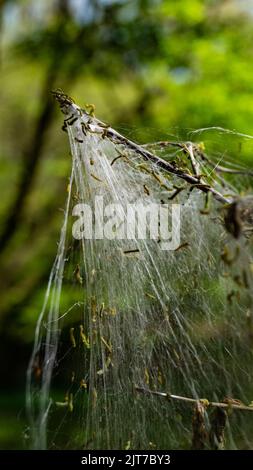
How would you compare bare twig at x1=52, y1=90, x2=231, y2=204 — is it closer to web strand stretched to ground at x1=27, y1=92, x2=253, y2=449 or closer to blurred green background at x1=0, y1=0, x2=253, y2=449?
web strand stretched to ground at x1=27, y1=92, x2=253, y2=449

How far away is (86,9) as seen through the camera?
9.29 metres

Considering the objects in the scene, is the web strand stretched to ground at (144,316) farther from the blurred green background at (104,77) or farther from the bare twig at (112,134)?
the blurred green background at (104,77)

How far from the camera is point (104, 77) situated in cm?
935

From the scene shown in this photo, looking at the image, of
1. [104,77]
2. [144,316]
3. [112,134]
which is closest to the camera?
[112,134]

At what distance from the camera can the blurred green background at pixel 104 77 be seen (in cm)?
658

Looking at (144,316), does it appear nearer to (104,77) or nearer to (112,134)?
(112,134)

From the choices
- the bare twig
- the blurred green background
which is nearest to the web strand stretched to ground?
the bare twig

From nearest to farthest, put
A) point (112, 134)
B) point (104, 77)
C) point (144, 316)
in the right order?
point (112, 134) → point (144, 316) → point (104, 77)

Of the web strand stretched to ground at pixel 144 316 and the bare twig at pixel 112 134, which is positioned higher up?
the bare twig at pixel 112 134

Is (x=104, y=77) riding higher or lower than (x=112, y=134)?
higher

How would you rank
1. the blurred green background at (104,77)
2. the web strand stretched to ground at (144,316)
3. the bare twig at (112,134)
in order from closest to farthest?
the bare twig at (112,134) < the web strand stretched to ground at (144,316) < the blurred green background at (104,77)

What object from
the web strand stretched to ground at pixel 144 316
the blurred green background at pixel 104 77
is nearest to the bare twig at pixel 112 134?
the web strand stretched to ground at pixel 144 316

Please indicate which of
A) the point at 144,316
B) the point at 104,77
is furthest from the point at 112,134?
the point at 104,77

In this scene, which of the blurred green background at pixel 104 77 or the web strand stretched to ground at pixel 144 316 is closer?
the web strand stretched to ground at pixel 144 316
